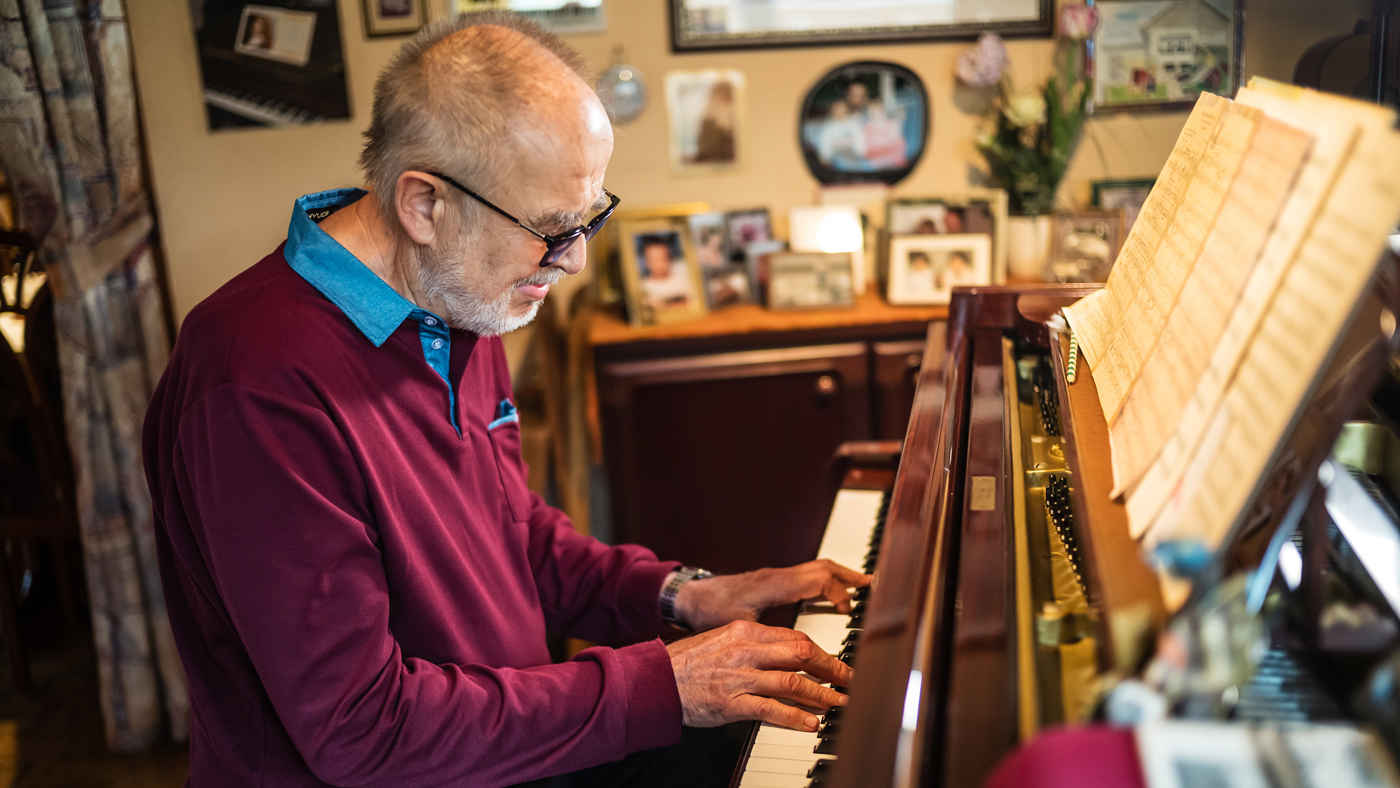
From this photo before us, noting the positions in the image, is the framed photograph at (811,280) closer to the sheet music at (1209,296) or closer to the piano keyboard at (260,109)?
the piano keyboard at (260,109)

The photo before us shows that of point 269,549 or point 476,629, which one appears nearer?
point 269,549

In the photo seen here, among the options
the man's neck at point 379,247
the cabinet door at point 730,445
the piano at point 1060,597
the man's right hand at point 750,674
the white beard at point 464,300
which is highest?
the man's neck at point 379,247

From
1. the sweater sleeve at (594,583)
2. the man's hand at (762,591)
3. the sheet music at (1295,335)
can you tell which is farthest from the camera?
the sweater sleeve at (594,583)

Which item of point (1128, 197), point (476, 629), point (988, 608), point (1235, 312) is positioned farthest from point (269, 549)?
point (1128, 197)

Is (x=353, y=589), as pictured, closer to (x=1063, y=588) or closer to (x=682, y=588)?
(x=682, y=588)

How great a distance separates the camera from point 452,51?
1311mm

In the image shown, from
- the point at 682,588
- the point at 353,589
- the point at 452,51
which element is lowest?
the point at 682,588

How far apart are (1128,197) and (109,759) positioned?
115 inches

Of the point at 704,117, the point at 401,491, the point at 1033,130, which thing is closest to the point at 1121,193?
the point at 1033,130

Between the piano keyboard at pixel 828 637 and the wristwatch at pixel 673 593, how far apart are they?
0.57 feet

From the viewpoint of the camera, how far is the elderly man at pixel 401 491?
1.18 metres

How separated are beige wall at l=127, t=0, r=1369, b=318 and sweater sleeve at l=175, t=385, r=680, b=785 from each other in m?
1.96

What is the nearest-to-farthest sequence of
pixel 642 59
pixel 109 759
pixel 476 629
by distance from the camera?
pixel 476 629 → pixel 109 759 → pixel 642 59

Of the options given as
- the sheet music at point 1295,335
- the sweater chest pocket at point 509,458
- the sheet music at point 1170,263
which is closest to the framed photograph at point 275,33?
the sweater chest pocket at point 509,458
